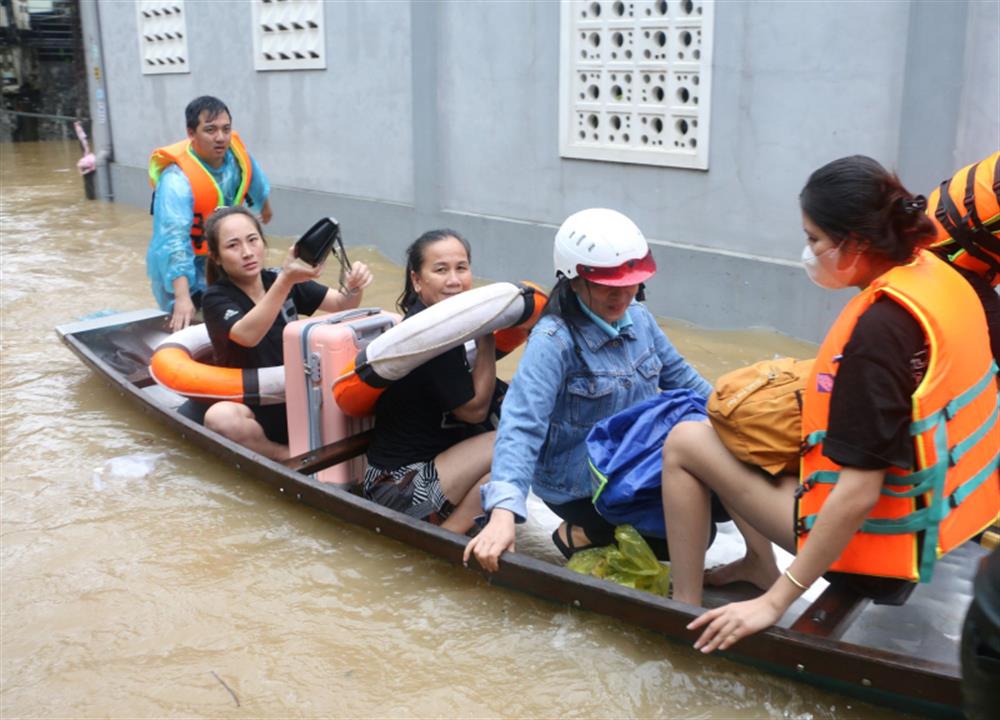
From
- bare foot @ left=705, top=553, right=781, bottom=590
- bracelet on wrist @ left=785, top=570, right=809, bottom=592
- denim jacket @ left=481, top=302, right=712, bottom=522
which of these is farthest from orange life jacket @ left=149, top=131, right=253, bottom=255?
bracelet on wrist @ left=785, top=570, right=809, bottom=592

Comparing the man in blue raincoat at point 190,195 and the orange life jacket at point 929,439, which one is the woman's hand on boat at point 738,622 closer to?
the orange life jacket at point 929,439

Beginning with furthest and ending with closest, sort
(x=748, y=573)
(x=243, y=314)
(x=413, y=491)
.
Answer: (x=243, y=314), (x=413, y=491), (x=748, y=573)

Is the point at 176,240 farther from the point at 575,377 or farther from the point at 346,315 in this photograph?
the point at 575,377

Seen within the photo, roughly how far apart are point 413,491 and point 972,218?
6.63 feet

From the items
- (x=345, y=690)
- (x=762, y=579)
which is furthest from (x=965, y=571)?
(x=345, y=690)

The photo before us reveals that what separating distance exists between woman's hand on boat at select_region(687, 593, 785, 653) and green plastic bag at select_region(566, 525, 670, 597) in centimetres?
55

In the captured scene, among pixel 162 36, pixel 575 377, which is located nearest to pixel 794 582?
pixel 575 377

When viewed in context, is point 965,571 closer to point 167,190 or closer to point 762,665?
point 762,665

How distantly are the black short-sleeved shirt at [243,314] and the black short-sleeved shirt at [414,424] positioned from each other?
873 millimetres

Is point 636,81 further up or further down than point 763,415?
further up

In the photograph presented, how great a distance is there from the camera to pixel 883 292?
2.24 metres

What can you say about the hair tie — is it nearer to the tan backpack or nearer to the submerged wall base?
the tan backpack

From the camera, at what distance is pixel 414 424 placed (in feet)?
12.1

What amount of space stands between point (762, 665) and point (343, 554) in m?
1.76
